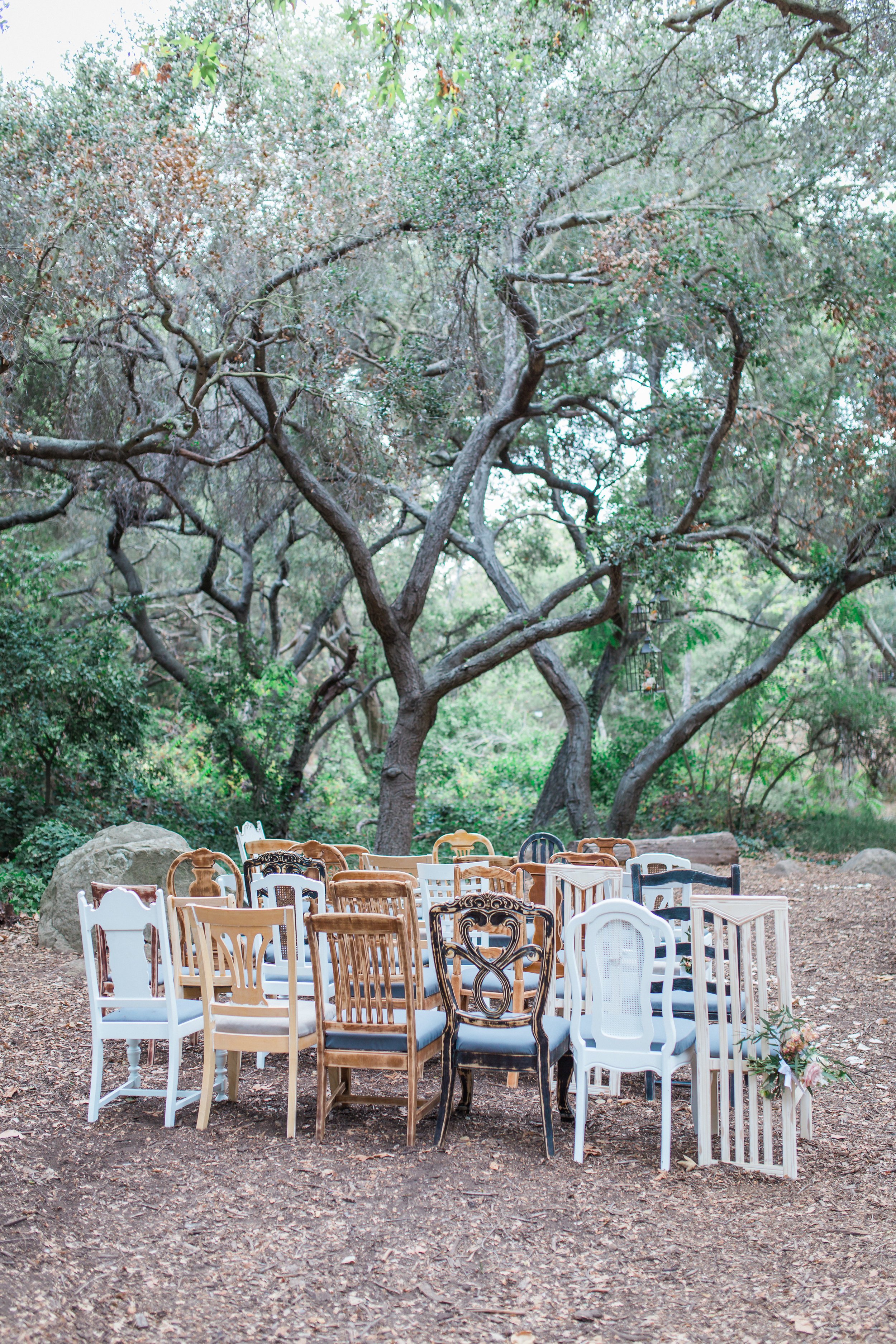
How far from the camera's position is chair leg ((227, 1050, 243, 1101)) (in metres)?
4.64

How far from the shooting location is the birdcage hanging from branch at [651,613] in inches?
380

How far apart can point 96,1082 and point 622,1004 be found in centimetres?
229

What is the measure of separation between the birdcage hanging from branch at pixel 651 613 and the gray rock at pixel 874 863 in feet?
11.9

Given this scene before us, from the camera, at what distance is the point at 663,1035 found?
4008 mm

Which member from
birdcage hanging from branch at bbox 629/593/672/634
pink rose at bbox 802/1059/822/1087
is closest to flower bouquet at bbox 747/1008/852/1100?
pink rose at bbox 802/1059/822/1087

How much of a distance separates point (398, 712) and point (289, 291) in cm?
411

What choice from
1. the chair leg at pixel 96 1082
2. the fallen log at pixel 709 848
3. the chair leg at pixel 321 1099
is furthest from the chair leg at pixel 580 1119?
the fallen log at pixel 709 848

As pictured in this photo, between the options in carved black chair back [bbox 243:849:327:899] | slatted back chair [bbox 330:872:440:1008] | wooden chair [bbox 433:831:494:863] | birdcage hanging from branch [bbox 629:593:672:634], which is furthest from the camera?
birdcage hanging from branch [bbox 629:593:672:634]

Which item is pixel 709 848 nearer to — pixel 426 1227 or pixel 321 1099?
pixel 321 1099

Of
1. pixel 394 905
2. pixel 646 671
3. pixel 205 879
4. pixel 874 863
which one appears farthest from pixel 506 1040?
pixel 874 863

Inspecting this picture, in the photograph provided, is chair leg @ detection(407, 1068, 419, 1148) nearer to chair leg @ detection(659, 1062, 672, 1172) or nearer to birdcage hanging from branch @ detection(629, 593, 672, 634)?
chair leg @ detection(659, 1062, 672, 1172)

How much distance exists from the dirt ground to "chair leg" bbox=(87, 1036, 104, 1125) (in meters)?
0.06

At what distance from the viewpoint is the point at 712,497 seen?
13.2 meters

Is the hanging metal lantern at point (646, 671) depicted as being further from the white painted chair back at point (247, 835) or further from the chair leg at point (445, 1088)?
the chair leg at point (445, 1088)
